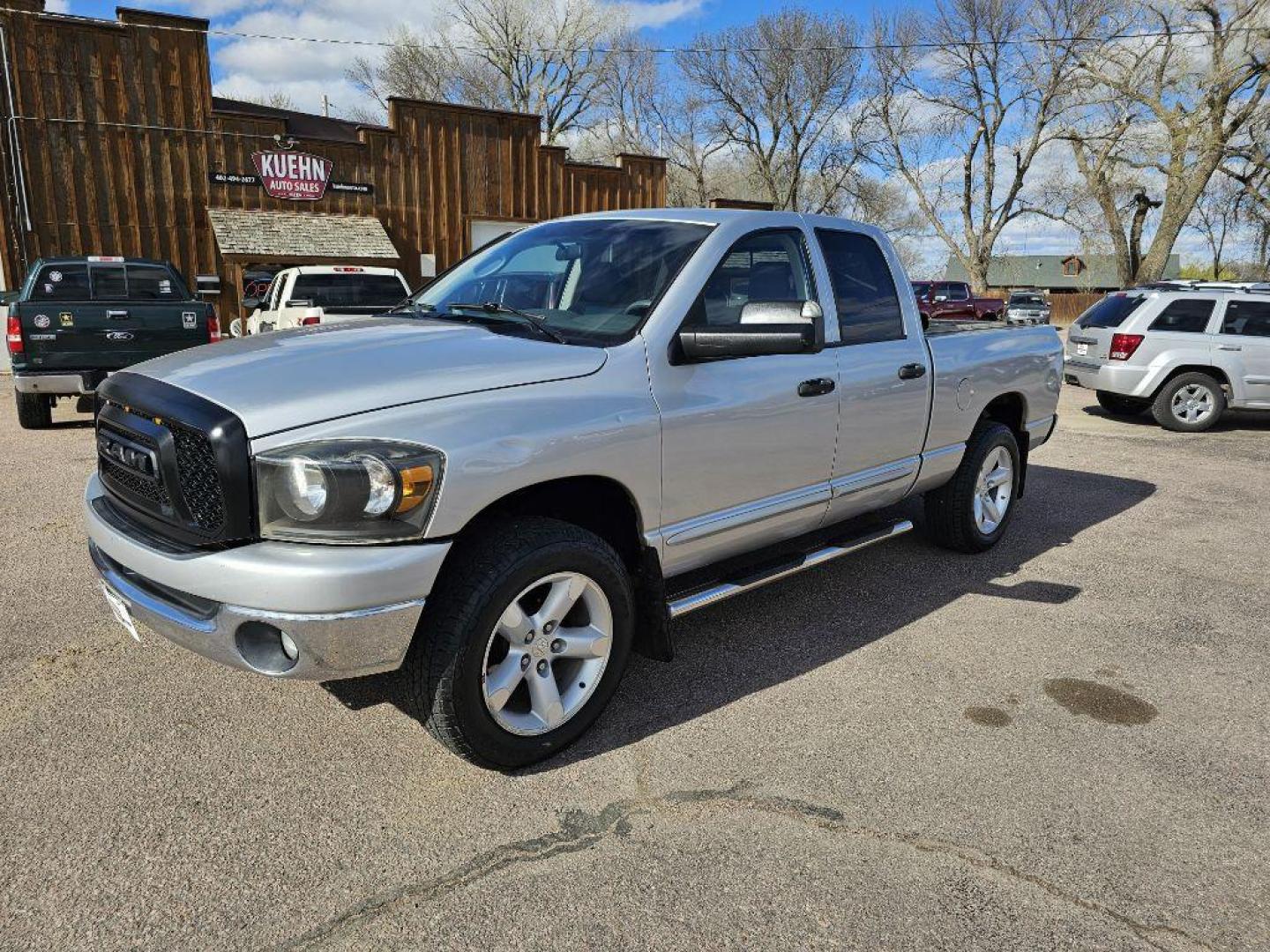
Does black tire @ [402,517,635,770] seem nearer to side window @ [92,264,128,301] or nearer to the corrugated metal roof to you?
side window @ [92,264,128,301]

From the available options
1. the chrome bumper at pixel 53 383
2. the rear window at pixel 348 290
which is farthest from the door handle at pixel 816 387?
the rear window at pixel 348 290

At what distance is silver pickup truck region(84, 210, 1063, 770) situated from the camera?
2424 mm

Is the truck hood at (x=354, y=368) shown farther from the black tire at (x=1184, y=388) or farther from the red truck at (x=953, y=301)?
the red truck at (x=953, y=301)

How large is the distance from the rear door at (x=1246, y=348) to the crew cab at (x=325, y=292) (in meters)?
10.9

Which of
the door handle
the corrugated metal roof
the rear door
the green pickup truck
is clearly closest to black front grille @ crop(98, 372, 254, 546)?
the door handle

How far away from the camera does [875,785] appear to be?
9.45 feet

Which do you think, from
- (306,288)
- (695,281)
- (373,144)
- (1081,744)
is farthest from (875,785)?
(373,144)

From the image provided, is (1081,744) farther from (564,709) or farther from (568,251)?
(568,251)

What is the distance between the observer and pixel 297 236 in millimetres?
19406

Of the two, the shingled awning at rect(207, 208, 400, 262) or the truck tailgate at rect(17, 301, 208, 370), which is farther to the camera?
the shingled awning at rect(207, 208, 400, 262)

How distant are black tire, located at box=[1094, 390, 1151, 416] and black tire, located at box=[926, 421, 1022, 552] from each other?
22.8ft

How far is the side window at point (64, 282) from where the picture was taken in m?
9.73

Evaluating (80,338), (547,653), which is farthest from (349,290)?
(547,653)

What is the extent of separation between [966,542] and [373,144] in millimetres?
19436
